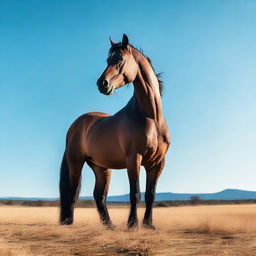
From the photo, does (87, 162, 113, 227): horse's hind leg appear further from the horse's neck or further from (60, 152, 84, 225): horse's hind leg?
the horse's neck

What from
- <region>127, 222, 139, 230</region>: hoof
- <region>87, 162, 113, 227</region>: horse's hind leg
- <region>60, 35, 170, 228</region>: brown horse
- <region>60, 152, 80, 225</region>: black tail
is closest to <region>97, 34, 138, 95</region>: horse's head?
<region>60, 35, 170, 228</region>: brown horse

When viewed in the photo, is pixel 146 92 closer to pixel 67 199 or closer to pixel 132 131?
pixel 132 131

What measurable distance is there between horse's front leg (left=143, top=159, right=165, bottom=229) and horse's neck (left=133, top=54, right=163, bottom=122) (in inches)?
39.3

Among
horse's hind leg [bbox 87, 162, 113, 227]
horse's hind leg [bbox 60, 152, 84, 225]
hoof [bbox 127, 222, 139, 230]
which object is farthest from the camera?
horse's hind leg [bbox 60, 152, 84, 225]

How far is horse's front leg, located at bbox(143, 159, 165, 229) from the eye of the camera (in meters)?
7.16

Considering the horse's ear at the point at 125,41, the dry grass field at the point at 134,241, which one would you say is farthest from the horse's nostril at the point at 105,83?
the dry grass field at the point at 134,241

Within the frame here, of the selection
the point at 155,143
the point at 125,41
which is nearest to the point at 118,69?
the point at 125,41

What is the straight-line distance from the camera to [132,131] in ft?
22.1

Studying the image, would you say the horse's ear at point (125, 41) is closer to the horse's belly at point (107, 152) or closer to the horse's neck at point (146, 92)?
the horse's neck at point (146, 92)

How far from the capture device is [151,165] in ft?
23.6

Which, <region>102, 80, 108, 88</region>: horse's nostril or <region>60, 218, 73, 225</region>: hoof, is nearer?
<region>102, 80, 108, 88</region>: horse's nostril

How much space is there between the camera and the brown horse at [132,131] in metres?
6.58

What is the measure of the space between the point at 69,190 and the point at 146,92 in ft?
10.9

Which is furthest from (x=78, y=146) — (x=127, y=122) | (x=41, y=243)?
(x=41, y=243)
